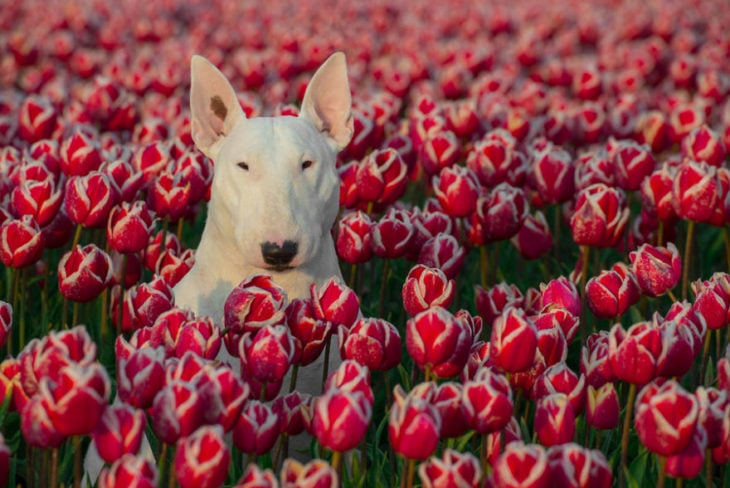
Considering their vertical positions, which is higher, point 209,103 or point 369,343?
point 209,103

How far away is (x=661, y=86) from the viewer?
424 inches

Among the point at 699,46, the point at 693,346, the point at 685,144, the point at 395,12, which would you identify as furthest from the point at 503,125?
the point at 395,12

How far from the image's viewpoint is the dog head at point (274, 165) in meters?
3.65

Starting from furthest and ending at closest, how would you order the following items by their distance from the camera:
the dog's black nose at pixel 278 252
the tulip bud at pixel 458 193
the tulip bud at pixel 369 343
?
the tulip bud at pixel 458 193, the dog's black nose at pixel 278 252, the tulip bud at pixel 369 343

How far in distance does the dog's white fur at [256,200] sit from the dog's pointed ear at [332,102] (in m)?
0.06

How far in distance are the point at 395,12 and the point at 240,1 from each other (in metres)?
2.23

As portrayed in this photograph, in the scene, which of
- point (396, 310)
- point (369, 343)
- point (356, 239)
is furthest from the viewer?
point (396, 310)

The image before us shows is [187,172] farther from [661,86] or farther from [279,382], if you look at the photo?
[661,86]

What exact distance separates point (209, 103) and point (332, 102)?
0.48 meters

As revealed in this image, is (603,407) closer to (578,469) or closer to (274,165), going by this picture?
(578,469)

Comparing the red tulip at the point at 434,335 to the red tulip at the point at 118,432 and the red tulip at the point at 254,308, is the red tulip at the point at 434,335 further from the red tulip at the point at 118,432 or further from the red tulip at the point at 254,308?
the red tulip at the point at 118,432

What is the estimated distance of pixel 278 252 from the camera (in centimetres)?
360

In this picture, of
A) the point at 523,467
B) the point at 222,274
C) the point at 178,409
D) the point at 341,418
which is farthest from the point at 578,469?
the point at 222,274

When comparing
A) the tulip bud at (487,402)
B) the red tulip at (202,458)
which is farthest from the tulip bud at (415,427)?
the red tulip at (202,458)
